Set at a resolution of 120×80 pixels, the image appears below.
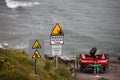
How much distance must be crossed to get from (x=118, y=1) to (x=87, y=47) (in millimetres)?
39806

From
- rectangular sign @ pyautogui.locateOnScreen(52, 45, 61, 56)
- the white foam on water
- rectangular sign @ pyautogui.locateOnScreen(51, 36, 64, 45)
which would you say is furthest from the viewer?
the white foam on water

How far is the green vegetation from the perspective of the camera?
1113 centimetres

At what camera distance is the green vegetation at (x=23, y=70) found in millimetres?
11133

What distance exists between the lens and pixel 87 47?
33.1 metres

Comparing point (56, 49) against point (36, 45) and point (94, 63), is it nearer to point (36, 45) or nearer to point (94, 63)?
point (36, 45)

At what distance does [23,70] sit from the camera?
40.5 ft

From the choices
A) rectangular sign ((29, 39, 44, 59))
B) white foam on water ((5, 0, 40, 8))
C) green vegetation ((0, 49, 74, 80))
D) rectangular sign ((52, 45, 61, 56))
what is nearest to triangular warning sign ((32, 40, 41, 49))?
rectangular sign ((29, 39, 44, 59))

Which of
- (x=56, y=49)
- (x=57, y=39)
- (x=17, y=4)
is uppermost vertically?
(x=17, y=4)

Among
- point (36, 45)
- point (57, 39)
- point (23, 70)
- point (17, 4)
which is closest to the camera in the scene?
point (36, 45)

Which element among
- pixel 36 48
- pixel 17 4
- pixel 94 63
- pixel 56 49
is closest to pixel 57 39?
pixel 56 49

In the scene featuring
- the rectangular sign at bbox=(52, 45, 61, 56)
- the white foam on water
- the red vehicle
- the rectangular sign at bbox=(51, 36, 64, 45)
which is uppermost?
the white foam on water

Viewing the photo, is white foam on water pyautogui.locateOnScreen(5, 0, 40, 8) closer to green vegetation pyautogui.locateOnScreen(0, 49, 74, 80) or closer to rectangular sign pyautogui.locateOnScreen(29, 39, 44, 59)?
green vegetation pyautogui.locateOnScreen(0, 49, 74, 80)

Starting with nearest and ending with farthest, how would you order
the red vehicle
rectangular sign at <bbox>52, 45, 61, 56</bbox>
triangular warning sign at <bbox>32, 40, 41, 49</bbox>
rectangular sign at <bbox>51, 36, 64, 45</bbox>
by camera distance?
triangular warning sign at <bbox>32, 40, 41, 49</bbox>, rectangular sign at <bbox>51, 36, 64, 45</bbox>, rectangular sign at <bbox>52, 45, 61, 56</bbox>, the red vehicle

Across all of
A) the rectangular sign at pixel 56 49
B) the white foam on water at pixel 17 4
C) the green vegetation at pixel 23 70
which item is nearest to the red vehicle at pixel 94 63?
the green vegetation at pixel 23 70
